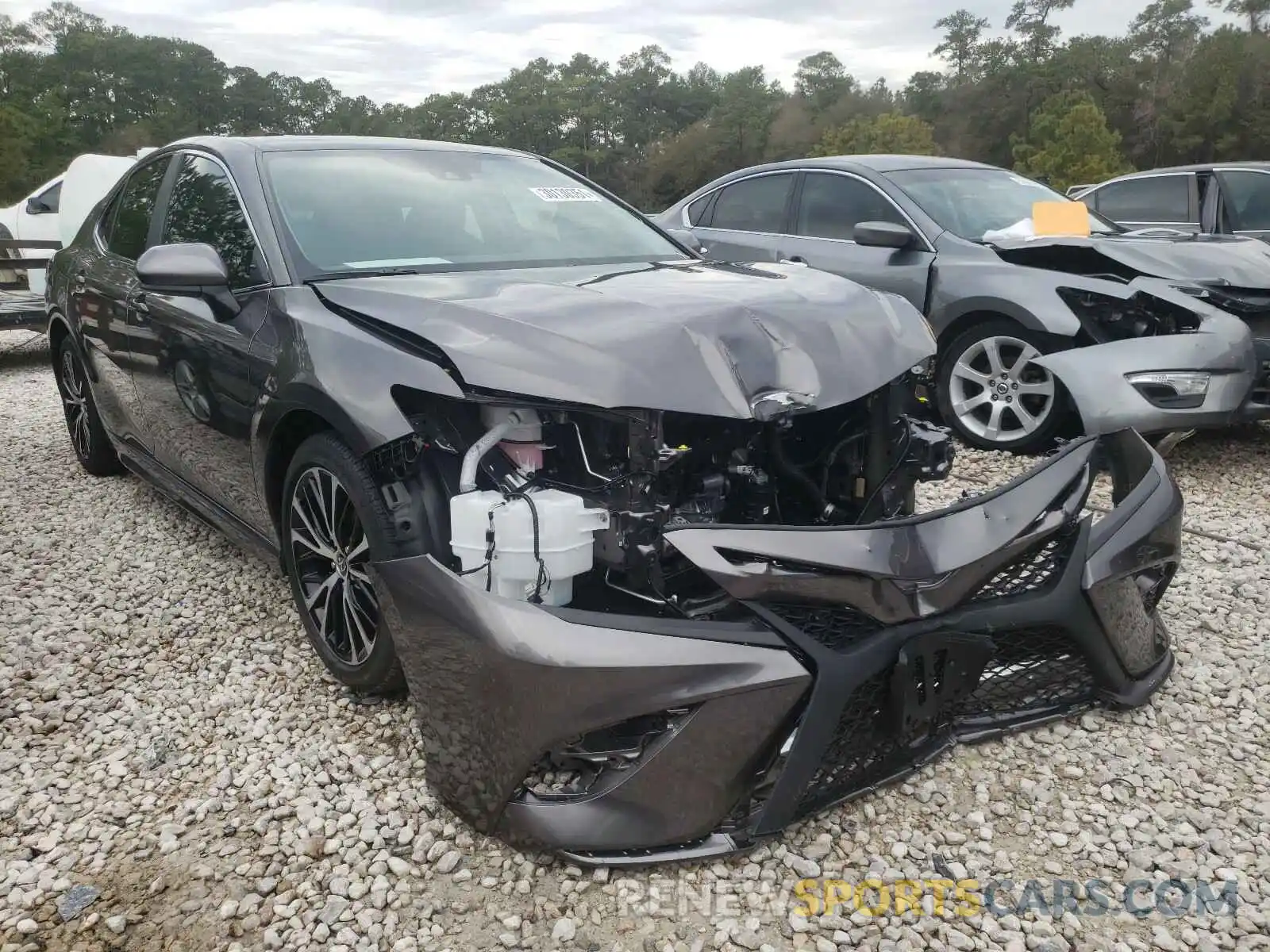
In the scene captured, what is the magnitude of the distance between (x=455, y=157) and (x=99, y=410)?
2.35 meters

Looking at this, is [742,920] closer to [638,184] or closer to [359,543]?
[359,543]

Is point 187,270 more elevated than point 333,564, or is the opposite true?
point 187,270

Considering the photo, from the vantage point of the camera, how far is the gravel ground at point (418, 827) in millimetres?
1896

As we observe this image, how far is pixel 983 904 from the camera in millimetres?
1935

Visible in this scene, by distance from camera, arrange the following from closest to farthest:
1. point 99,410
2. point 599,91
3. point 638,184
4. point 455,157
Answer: point 455,157, point 99,410, point 638,184, point 599,91

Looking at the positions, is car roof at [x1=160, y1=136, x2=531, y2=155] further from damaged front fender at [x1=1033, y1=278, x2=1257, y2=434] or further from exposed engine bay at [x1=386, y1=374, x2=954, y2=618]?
damaged front fender at [x1=1033, y1=278, x2=1257, y2=434]

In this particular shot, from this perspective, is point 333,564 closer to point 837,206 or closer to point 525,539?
point 525,539

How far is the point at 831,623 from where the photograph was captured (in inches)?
75.6

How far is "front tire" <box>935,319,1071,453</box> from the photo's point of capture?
15.5 ft

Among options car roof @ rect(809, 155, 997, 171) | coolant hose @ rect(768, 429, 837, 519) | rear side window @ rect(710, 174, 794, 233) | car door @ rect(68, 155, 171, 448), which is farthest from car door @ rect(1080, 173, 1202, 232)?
car door @ rect(68, 155, 171, 448)

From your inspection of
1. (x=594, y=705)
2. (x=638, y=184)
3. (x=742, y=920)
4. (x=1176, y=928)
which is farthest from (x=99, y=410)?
(x=638, y=184)

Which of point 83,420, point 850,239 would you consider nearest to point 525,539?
point 83,420

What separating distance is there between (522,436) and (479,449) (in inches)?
4.1

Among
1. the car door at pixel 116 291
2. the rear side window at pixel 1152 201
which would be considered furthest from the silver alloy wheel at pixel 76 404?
the rear side window at pixel 1152 201
